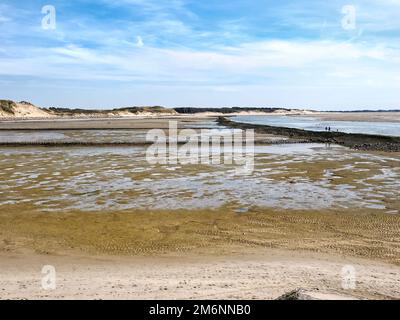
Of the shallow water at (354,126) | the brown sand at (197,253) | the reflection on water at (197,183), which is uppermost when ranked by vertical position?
the shallow water at (354,126)

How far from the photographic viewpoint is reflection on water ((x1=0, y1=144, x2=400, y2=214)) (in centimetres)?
1429

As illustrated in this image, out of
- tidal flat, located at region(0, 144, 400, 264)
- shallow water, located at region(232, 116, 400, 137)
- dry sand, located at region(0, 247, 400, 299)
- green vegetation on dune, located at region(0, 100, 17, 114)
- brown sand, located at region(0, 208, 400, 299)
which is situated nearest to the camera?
dry sand, located at region(0, 247, 400, 299)

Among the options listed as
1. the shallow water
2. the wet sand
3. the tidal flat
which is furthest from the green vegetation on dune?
the wet sand

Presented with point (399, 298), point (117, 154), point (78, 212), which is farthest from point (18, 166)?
point (399, 298)

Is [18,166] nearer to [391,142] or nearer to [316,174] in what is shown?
[316,174]

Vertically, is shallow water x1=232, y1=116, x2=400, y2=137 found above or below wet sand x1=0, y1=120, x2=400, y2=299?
above

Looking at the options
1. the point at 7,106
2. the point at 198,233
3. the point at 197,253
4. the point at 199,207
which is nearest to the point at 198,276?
the point at 197,253

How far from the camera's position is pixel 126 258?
907 cm

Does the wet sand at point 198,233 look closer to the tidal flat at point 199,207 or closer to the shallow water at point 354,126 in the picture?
the tidal flat at point 199,207

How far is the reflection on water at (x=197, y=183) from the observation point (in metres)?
14.3

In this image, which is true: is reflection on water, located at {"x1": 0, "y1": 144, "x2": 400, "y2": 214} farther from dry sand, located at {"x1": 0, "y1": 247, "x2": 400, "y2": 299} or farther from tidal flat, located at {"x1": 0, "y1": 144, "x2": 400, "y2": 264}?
dry sand, located at {"x1": 0, "y1": 247, "x2": 400, "y2": 299}

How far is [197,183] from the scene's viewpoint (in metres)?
17.9

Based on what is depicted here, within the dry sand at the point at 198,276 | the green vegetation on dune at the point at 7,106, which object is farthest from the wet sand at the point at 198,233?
the green vegetation on dune at the point at 7,106
